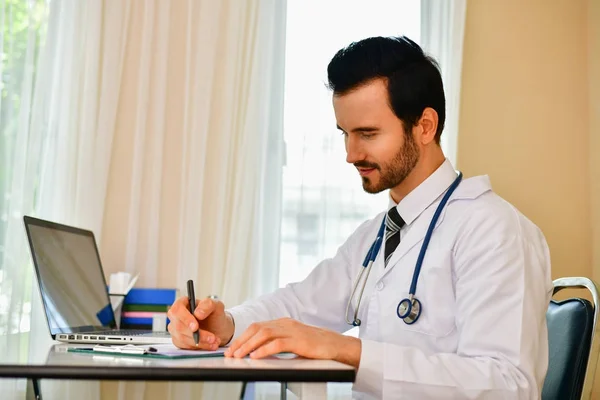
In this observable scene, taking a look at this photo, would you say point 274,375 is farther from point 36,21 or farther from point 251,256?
point 36,21

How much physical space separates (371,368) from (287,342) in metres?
0.18

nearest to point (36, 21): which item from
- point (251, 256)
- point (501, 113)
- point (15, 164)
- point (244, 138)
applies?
point (15, 164)

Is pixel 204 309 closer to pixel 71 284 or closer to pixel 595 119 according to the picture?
pixel 71 284

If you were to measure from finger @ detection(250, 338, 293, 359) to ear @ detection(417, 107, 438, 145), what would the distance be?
74 cm

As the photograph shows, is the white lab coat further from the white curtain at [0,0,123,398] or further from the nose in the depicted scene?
the white curtain at [0,0,123,398]

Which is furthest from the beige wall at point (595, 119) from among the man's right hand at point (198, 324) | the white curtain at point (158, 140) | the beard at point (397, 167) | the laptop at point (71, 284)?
the man's right hand at point (198, 324)

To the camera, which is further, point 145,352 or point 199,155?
point 199,155

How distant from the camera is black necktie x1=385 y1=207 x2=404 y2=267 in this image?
1.72m

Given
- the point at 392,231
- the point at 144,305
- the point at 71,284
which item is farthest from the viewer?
the point at 144,305

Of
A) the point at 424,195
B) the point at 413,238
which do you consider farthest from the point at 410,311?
the point at 424,195

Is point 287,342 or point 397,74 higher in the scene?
point 397,74

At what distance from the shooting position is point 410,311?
5.00 feet

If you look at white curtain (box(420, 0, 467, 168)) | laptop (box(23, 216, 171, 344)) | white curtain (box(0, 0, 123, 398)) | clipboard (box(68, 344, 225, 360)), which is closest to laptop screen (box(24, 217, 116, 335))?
laptop (box(23, 216, 171, 344))

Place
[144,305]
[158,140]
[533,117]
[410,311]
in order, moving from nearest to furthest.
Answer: [410,311], [144,305], [158,140], [533,117]
